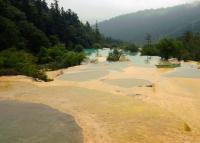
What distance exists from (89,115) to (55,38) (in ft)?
258

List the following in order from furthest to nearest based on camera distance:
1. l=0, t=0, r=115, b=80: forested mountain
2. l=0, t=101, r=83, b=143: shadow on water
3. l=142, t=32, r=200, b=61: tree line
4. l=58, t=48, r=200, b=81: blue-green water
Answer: l=142, t=32, r=200, b=61: tree line < l=58, t=48, r=200, b=81: blue-green water < l=0, t=0, r=115, b=80: forested mountain < l=0, t=101, r=83, b=143: shadow on water

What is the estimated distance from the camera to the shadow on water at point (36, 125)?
18.1 meters

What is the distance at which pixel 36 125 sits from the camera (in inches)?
811

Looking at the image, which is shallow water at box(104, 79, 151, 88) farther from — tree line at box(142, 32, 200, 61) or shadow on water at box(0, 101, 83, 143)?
tree line at box(142, 32, 200, 61)

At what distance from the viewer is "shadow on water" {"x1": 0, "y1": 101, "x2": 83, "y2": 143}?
59.3 ft

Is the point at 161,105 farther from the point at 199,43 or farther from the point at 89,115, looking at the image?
the point at 199,43

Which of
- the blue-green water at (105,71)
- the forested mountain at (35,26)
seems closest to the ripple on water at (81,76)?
the blue-green water at (105,71)

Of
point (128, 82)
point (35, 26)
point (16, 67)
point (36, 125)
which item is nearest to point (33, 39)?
point (35, 26)

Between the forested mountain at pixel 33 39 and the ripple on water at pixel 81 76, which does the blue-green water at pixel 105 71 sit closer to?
the ripple on water at pixel 81 76

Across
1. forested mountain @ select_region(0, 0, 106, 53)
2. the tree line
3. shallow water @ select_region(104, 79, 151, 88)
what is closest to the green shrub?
shallow water @ select_region(104, 79, 151, 88)

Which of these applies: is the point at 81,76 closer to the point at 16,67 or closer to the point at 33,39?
the point at 16,67

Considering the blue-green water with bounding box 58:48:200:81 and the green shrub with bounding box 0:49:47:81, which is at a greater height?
the green shrub with bounding box 0:49:47:81

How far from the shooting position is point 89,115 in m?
22.7

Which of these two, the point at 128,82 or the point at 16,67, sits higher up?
the point at 16,67
